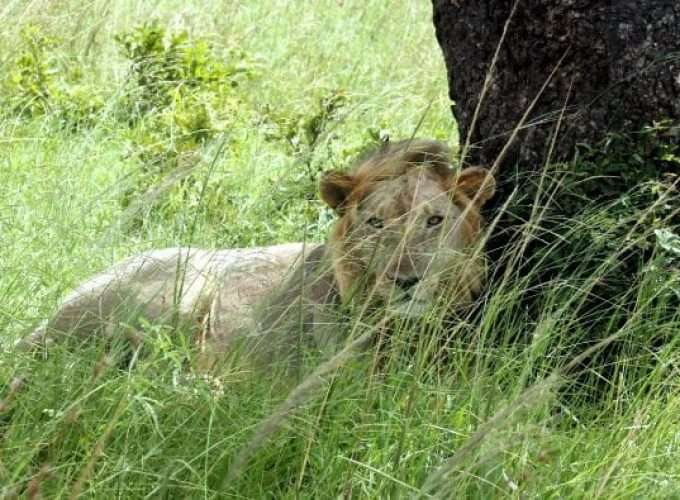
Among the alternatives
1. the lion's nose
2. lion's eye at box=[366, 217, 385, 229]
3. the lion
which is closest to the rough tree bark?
the lion

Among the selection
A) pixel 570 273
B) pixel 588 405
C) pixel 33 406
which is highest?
pixel 33 406

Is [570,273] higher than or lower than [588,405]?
higher

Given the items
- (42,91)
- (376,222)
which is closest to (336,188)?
(376,222)

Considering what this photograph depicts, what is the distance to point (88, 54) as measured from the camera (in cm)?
777

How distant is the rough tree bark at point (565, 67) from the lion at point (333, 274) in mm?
216

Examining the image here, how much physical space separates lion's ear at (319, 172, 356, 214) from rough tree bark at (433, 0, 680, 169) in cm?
38

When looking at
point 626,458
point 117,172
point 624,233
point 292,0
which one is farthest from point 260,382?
point 292,0

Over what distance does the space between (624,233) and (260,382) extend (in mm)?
1118

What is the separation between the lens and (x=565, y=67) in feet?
13.9

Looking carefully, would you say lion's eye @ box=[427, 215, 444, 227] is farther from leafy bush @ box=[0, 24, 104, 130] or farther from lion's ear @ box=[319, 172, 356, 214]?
leafy bush @ box=[0, 24, 104, 130]

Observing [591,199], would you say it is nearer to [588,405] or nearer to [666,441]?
[588,405]

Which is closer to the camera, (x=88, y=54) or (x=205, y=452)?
(x=205, y=452)

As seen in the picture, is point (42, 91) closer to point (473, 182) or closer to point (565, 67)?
point (473, 182)

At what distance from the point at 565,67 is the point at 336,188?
0.78m
